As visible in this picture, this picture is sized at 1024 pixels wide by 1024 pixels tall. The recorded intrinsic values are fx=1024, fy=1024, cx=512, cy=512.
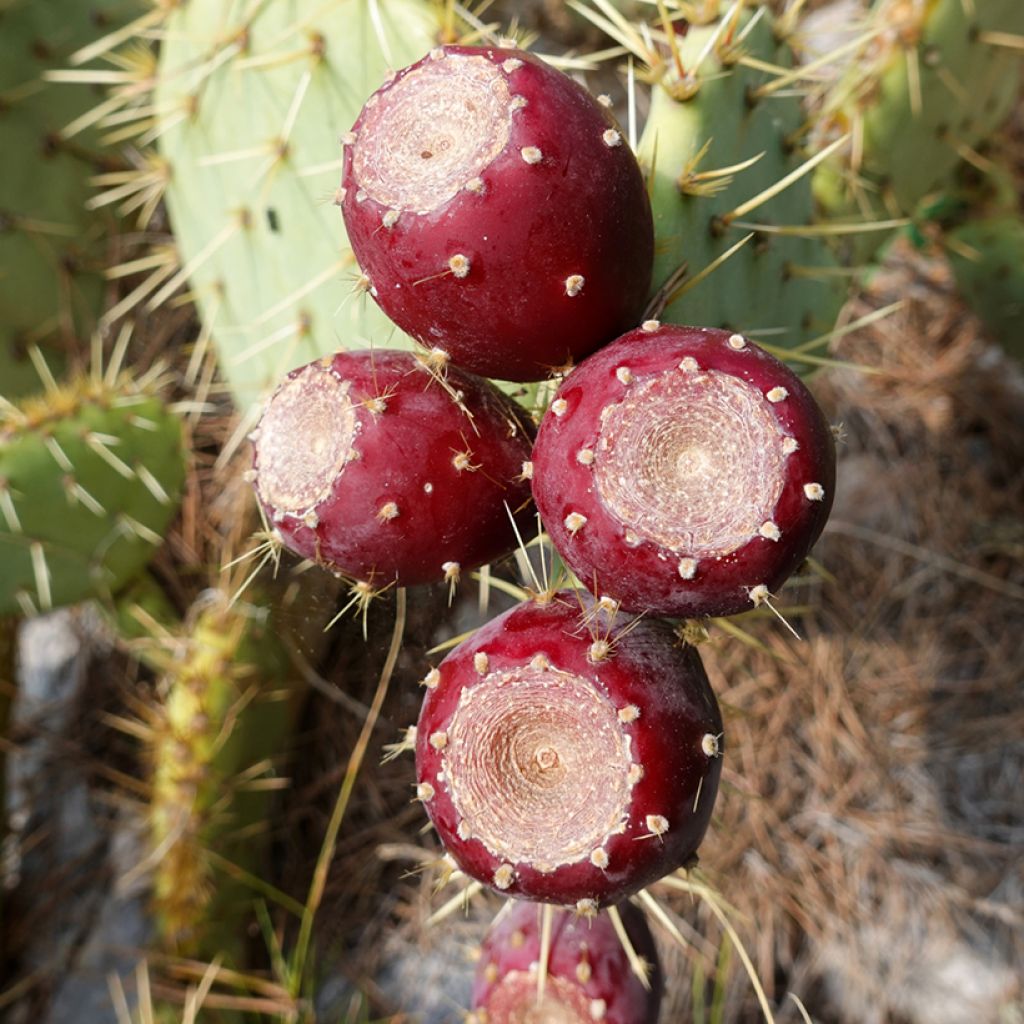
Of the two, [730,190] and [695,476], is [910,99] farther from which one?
[695,476]

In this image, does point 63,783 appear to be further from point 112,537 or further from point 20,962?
point 112,537

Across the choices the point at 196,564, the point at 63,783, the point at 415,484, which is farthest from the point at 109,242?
the point at 415,484

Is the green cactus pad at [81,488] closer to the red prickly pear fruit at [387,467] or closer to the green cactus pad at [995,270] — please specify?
the red prickly pear fruit at [387,467]

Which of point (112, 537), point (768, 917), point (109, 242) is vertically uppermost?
point (109, 242)

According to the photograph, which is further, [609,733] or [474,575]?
[474,575]

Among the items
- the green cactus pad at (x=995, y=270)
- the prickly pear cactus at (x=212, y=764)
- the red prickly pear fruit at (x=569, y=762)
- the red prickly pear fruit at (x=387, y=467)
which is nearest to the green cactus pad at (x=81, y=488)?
the prickly pear cactus at (x=212, y=764)

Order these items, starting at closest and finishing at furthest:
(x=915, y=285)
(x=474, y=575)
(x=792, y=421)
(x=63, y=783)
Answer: (x=792, y=421) < (x=474, y=575) < (x=63, y=783) < (x=915, y=285)

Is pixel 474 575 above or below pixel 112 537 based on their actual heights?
above

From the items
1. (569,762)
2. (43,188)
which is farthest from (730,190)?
(43,188)
